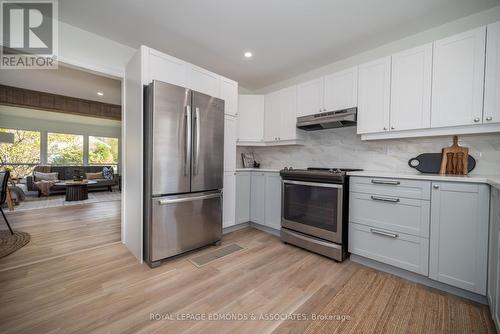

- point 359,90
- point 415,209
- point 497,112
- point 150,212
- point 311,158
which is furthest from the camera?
point 311,158

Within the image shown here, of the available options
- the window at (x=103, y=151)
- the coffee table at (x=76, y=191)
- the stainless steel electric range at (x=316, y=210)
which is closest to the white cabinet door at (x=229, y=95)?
the stainless steel electric range at (x=316, y=210)

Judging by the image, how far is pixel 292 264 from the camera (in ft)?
7.18

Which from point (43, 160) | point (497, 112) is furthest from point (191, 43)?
point (43, 160)

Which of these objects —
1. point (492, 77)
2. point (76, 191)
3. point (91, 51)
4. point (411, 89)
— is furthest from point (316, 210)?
point (76, 191)

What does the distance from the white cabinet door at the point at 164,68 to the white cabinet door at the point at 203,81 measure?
85 mm

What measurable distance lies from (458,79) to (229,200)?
2833 millimetres

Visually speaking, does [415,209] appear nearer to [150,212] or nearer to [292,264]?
[292,264]

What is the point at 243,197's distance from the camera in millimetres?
3316

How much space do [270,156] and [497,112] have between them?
111 inches

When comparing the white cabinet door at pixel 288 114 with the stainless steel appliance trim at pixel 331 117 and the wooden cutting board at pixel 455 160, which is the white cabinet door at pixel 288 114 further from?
the wooden cutting board at pixel 455 160

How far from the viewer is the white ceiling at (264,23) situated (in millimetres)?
1942

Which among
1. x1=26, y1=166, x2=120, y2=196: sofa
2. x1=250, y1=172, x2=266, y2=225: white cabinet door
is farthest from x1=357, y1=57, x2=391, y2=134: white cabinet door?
x1=26, y1=166, x2=120, y2=196: sofa

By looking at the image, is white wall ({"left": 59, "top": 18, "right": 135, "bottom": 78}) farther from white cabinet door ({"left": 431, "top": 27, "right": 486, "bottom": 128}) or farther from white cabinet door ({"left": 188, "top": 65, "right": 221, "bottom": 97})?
white cabinet door ({"left": 431, "top": 27, "right": 486, "bottom": 128})

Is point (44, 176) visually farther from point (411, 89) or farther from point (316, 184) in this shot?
point (411, 89)
